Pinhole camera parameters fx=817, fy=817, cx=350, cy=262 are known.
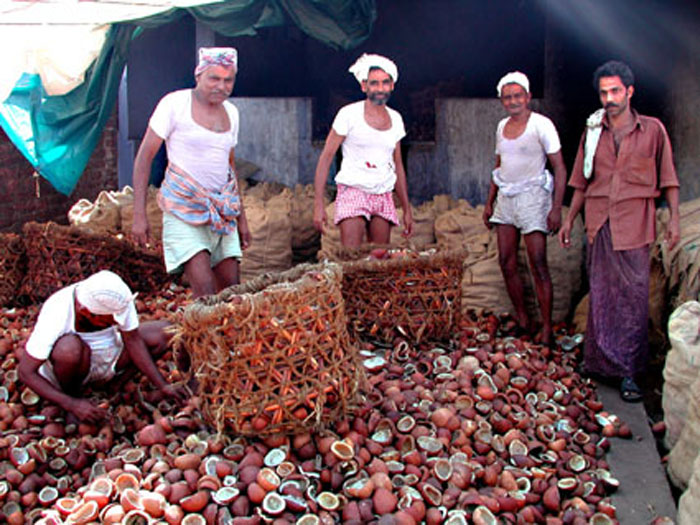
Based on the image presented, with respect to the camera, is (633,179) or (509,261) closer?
(633,179)

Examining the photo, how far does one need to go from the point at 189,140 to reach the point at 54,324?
1105mm

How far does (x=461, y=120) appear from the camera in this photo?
6715 millimetres

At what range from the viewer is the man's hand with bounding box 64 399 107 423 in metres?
3.35

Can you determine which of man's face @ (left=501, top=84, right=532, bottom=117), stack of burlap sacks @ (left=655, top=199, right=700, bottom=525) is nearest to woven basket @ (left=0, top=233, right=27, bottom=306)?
man's face @ (left=501, top=84, right=532, bottom=117)

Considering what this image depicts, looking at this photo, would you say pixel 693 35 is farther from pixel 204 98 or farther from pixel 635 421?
pixel 204 98

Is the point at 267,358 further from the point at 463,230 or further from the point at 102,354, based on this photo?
the point at 463,230

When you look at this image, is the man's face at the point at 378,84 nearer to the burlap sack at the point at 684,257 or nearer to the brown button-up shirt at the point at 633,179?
the brown button-up shirt at the point at 633,179

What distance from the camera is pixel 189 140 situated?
13.0ft

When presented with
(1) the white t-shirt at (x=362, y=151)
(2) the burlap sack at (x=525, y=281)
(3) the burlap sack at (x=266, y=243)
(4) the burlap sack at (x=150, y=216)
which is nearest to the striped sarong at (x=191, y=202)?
(1) the white t-shirt at (x=362, y=151)

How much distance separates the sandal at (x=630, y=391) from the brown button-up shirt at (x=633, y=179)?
699 millimetres

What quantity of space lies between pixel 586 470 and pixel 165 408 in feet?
5.96

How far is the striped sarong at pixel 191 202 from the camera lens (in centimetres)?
393

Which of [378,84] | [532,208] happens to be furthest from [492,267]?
[378,84]

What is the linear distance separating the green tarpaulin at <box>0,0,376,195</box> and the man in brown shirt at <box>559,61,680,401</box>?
231 cm
